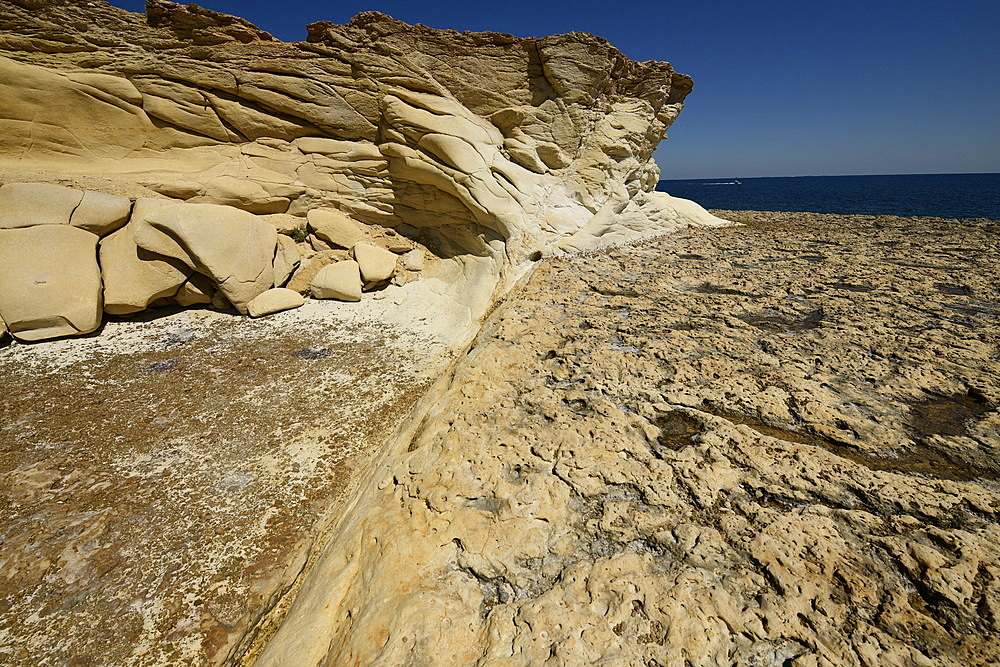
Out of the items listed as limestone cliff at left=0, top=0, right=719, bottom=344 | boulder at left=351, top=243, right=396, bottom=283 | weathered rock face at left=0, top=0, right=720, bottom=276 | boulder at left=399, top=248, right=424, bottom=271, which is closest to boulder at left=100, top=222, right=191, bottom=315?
limestone cliff at left=0, top=0, right=719, bottom=344

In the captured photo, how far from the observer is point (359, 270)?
6.78 metres

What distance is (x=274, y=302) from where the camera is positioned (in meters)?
6.09

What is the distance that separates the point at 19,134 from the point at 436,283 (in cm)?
582

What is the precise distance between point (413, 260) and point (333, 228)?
136cm

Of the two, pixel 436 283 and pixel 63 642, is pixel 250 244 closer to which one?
pixel 436 283

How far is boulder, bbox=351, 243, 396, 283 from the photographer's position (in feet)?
22.3

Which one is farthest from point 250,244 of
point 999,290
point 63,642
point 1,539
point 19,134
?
point 999,290

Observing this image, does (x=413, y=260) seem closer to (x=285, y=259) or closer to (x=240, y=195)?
(x=285, y=259)

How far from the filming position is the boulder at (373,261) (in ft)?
22.3

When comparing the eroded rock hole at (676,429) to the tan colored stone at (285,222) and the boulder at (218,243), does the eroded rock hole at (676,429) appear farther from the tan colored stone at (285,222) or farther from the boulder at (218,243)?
the tan colored stone at (285,222)

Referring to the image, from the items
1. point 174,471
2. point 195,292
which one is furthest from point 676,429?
point 195,292

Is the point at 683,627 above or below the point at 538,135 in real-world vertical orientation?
below

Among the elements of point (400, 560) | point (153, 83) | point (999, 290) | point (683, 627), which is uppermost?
point (153, 83)

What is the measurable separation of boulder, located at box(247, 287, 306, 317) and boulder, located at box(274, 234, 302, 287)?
0.19 m
